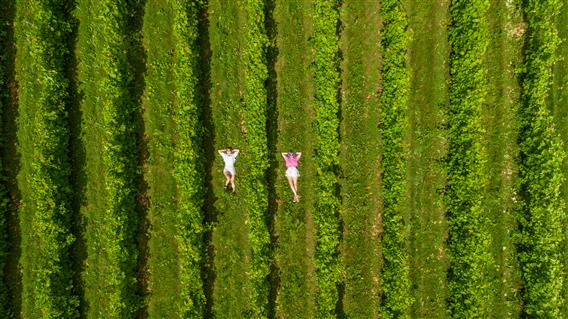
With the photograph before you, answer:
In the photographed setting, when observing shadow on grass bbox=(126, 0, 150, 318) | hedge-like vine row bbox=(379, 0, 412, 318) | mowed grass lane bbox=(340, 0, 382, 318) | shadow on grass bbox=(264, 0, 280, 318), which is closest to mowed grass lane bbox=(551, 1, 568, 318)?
hedge-like vine row bbox=(379, 0, 412, 318)

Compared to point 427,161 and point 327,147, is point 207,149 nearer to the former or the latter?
point 327,147

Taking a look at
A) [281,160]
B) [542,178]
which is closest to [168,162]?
[281,160]

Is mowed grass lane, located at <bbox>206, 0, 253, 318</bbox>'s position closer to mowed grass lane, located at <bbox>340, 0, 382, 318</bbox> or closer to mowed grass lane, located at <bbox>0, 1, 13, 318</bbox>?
mowed grass lane, located at <bbox>340, 0, 382, 318</bbox>

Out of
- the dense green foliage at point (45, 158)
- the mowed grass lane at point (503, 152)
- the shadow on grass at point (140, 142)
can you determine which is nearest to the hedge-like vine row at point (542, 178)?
the mowed grass lane at point (503, 152)

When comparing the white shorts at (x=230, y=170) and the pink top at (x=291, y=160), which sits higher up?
the pink top at (x=291, y=160)

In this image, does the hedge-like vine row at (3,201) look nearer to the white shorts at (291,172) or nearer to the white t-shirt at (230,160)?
the white t-shirt at (230,160)
